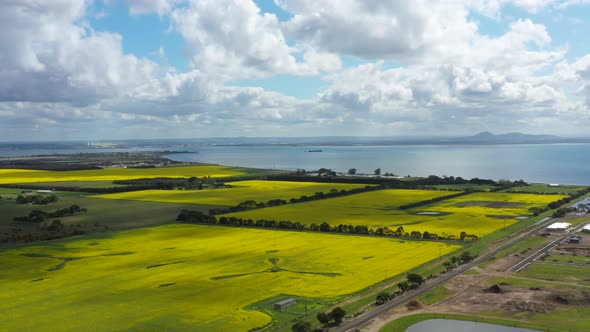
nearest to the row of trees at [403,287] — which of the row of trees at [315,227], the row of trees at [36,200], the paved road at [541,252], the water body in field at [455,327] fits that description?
the water body in field at [455,327]

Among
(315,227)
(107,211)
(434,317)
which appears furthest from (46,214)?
→ (434,317)

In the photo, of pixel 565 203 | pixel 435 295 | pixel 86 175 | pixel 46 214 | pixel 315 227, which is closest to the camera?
pixel 435 295

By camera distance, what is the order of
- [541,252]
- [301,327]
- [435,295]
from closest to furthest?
[301,327] → [435,295] → [541,252]

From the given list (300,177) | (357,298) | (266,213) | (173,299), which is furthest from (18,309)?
(300,177)

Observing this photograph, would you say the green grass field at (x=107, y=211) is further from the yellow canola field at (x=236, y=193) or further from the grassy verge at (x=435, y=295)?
the grassy verge at (x=435, y=295)

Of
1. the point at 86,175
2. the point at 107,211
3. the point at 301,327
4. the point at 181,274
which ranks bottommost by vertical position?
the point at 181,274

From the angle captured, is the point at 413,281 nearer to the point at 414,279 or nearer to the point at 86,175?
the point at 414,279

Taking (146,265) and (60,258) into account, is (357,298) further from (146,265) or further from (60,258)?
(60,258)
